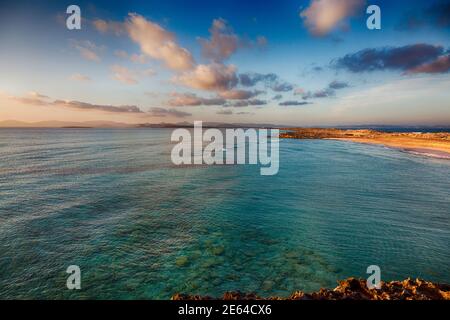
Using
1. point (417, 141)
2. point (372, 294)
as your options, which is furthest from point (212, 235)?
point (417, 141)

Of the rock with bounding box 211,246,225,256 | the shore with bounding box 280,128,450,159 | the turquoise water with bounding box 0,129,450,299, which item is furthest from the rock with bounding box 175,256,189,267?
the shore with bounding box 280,128,450,159

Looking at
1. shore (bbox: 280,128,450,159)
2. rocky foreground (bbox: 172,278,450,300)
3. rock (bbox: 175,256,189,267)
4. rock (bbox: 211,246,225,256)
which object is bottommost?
rock (bbox: 175,256,189,267)

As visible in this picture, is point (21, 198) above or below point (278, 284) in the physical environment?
above

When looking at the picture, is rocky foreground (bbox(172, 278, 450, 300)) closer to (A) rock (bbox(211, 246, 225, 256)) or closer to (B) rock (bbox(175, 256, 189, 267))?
(B) rock (bbox(175, 256, 189, 267))

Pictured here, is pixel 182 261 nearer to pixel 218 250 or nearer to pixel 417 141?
pixel 218 250

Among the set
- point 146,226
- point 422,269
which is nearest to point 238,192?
point 146,226

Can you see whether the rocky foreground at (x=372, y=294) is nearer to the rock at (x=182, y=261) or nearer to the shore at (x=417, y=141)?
the rock at (x=182, y=261)
